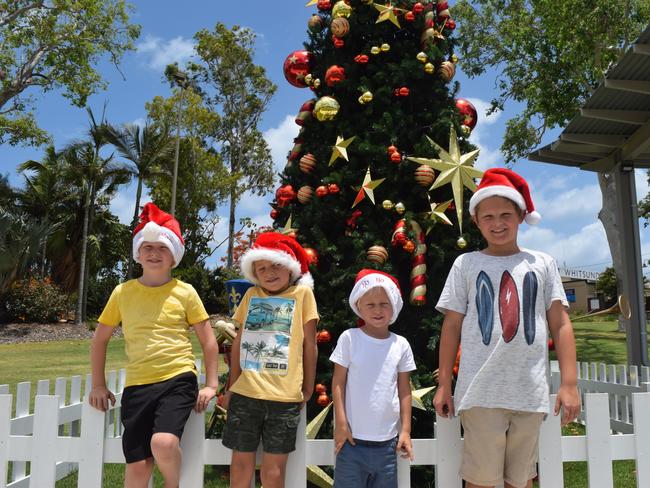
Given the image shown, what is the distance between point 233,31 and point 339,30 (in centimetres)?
2822

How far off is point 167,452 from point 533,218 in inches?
77.8

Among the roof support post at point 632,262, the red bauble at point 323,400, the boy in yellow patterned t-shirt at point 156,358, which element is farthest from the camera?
the roof support post at point 632,262

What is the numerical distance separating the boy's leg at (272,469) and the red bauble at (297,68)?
3.00m

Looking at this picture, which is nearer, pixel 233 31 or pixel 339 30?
pixel 339 30

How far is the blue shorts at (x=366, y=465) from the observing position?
2.35 meters

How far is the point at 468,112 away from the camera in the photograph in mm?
4414

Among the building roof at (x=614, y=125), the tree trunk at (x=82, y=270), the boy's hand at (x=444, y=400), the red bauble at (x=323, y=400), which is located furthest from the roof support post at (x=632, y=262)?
the tree trunk at (x=82, y=270)

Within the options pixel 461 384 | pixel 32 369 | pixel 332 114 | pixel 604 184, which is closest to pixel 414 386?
pixel 461 384

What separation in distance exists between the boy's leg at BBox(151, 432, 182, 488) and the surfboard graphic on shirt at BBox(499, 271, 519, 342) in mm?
1514

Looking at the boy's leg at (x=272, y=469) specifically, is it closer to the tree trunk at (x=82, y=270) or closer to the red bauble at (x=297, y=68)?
the red bauble at (x=297, y=68)

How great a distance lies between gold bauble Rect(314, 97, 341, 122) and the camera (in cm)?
401

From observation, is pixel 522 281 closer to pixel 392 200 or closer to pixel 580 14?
pixel 392 200

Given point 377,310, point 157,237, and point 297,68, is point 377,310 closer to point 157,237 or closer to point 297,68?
point 157,237

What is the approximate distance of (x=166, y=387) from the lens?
8.25 feet
